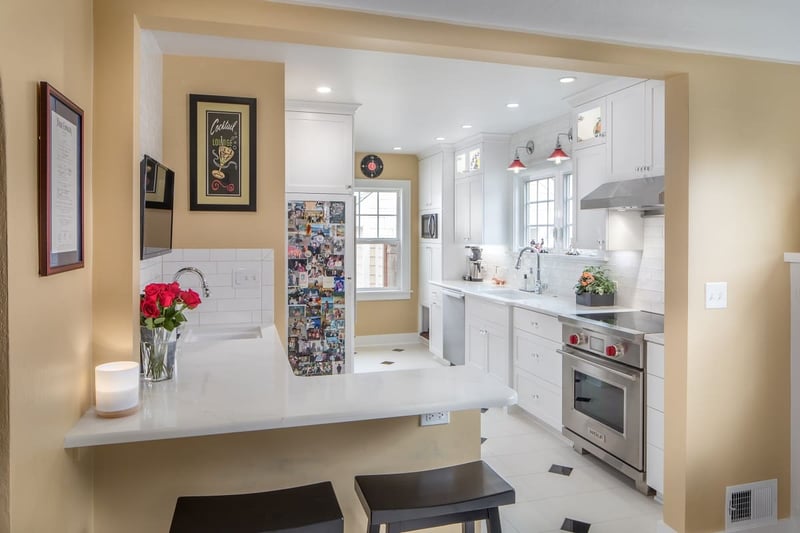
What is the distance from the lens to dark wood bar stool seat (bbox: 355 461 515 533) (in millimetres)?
1537

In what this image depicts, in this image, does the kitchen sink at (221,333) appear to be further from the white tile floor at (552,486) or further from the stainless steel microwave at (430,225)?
the stainless steel microwave at (430,225)

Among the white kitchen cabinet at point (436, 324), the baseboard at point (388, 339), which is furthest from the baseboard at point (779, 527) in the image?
the baseboard at point (388, 339)

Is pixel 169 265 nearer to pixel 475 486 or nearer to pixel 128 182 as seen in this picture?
pixel 128 182

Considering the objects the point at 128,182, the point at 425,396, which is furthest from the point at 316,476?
the point at 128,182

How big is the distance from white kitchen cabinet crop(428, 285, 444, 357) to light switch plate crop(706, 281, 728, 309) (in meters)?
3.69

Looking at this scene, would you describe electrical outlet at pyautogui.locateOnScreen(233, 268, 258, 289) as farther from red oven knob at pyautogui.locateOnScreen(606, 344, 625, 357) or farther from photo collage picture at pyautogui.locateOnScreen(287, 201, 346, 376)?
red oven knob at pyautogui.locateOnScreen(606, 344, 625, 357)

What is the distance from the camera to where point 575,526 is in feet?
9.03

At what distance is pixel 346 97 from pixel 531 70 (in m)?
1.43

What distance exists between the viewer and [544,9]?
6.49ft

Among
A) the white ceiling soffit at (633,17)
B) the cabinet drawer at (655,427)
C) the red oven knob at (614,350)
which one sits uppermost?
the white ceiling soffit at (633,17)

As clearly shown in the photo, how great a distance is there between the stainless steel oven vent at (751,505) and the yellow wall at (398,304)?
4853 mm

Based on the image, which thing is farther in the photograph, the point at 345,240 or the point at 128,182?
the point at 345,240

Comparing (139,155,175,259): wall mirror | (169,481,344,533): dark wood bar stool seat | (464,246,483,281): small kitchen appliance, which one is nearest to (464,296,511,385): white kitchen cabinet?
(464,246,483,281): small kitchen appliance

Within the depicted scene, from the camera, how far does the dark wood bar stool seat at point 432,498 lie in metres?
1.54
